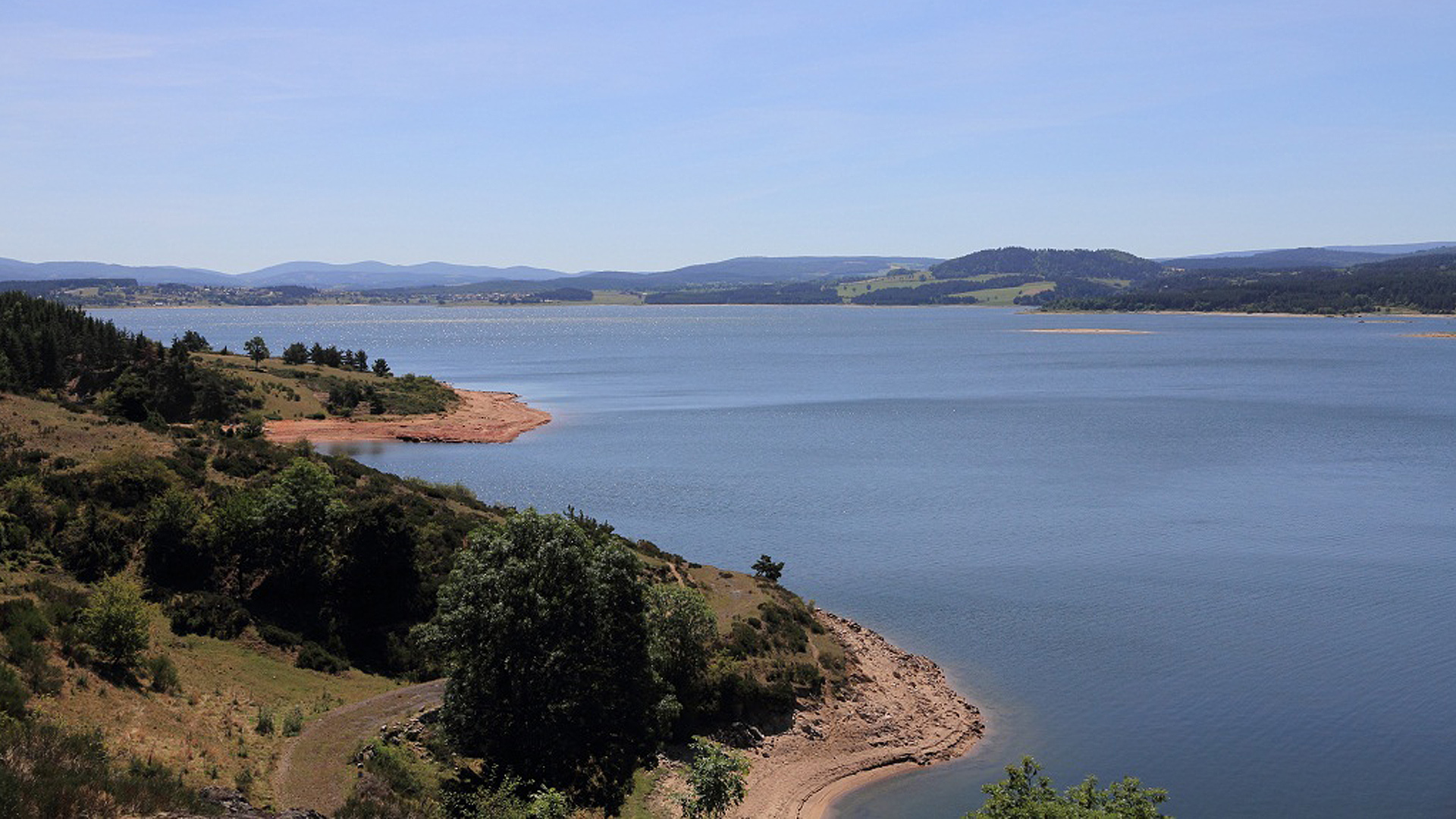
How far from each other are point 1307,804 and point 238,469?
44715 mm

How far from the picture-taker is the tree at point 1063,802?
77.5 feet

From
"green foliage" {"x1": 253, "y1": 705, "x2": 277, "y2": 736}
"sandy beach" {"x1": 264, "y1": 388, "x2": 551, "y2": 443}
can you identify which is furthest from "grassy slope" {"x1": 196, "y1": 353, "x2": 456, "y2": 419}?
"green foliage" {"x1": 253, "y1": 705, "x2": 277, "y2": 736}

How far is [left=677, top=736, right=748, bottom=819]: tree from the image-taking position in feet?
96.9

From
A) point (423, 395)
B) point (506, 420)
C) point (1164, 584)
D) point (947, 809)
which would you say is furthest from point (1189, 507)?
point (423, 395)

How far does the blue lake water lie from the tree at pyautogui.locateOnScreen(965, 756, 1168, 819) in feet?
27.6

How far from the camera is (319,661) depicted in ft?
119

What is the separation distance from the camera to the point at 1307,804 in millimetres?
33469

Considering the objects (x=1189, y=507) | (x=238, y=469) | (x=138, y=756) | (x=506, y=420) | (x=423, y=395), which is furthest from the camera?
(x=423, y=395)

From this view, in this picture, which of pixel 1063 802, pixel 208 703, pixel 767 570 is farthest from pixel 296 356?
pixel 1063 802

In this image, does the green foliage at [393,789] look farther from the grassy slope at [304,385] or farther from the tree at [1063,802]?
the grassy slope at [304,385]

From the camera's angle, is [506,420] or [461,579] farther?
[506,420]

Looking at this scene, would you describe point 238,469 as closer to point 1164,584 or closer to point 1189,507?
point 1164,584

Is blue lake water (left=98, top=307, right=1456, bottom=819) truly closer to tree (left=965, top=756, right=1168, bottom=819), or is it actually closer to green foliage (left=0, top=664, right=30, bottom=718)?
tree (left=965, top=756, right=1168, bottom=819)

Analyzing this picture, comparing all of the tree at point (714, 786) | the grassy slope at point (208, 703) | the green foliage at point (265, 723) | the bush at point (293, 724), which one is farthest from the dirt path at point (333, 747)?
the tree at point (714, 786)
